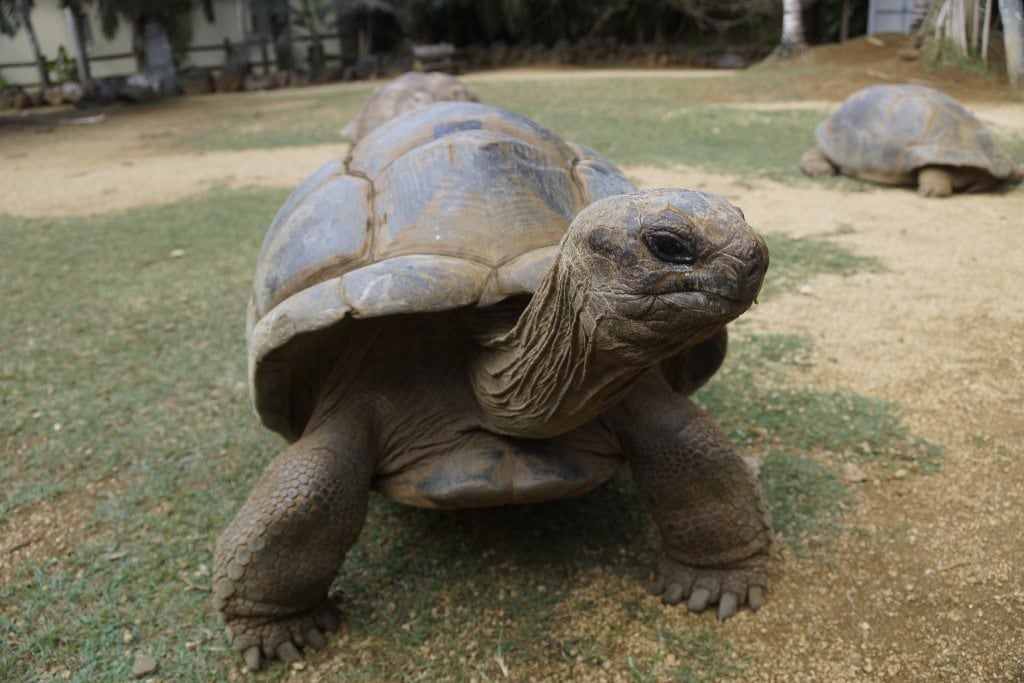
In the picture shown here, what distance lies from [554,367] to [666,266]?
34 cm

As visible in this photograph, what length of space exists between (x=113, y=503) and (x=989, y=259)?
3825mm

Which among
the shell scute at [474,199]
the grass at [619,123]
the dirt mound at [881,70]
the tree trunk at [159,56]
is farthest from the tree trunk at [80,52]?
the shell scute at [474,199]

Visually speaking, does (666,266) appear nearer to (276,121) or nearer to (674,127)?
(674,127)

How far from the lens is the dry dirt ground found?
1.71m

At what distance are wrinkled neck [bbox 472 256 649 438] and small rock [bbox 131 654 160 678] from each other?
873 mm

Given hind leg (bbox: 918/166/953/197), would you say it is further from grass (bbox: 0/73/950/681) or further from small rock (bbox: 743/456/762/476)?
small rock (bbox: 743/456/762/476)

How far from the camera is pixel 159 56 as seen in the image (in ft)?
50.2

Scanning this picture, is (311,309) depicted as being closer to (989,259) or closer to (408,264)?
(408,264)

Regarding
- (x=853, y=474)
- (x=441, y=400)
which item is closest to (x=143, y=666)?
(x=441, y=400)

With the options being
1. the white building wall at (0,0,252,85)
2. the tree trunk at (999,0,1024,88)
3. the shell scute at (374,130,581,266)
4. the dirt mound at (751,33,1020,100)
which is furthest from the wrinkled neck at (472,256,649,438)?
the white building wall at (0,0,252,85)

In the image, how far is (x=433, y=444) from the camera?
1.89m

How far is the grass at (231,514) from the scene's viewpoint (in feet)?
5.90

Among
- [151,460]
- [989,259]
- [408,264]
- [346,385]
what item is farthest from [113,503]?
[989,259]

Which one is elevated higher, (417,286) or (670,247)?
(670,247)
